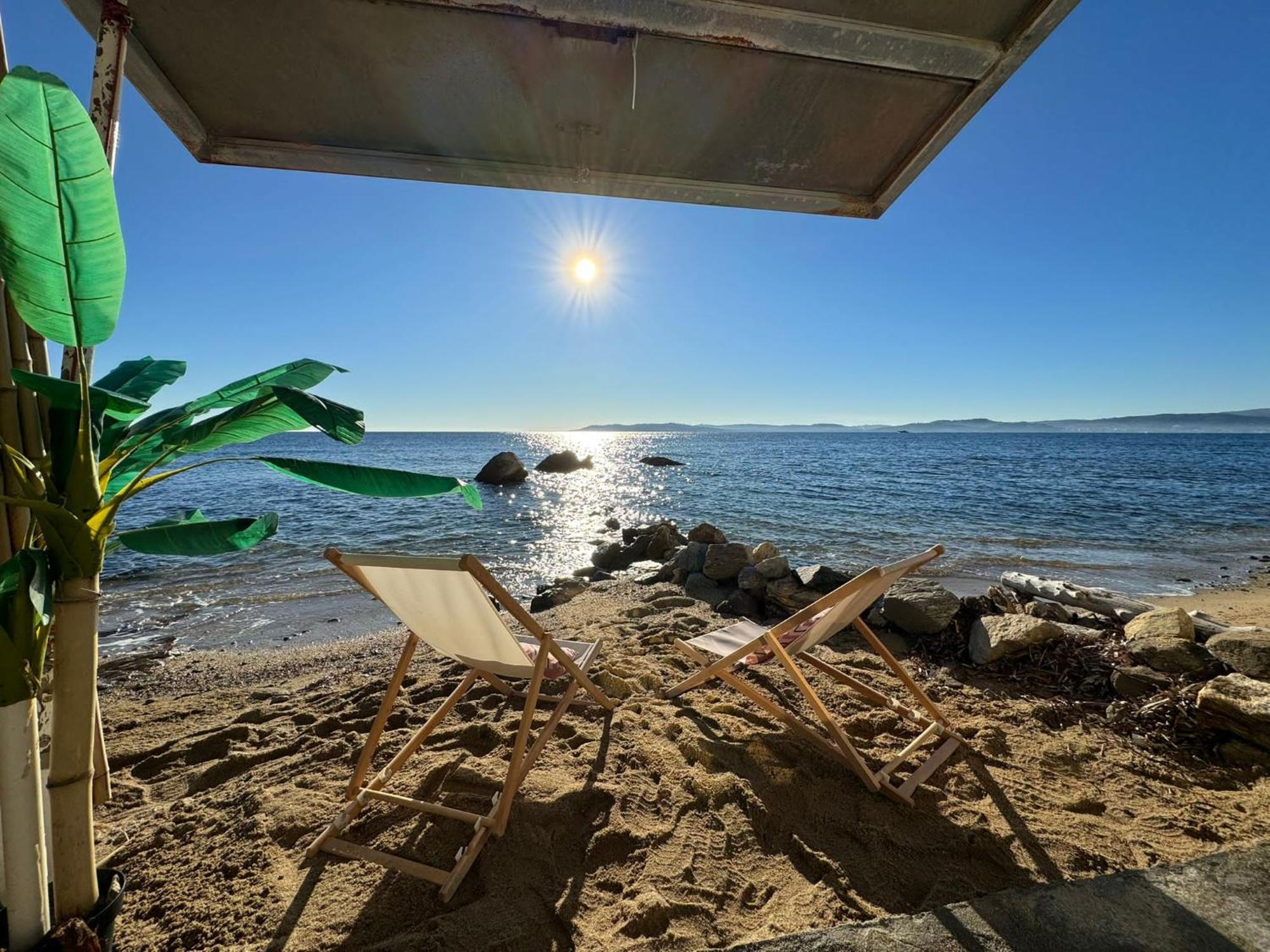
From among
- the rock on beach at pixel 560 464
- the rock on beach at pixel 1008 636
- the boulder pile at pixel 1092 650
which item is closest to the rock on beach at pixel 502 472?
the rock on beach at pixel 560 464

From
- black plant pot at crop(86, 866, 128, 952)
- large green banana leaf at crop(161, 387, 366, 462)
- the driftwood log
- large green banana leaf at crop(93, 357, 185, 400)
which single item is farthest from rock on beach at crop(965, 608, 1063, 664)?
large green banana leaf at crop(93, 357, 185, 400)

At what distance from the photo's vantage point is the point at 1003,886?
5.44 feet

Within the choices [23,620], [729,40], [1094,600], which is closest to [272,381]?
[23,620]

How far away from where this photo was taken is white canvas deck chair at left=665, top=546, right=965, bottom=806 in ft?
7.00

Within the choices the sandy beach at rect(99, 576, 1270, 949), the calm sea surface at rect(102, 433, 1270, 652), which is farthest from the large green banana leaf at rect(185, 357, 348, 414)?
the calm sea surface at rect(102, 433, 1270, 652)

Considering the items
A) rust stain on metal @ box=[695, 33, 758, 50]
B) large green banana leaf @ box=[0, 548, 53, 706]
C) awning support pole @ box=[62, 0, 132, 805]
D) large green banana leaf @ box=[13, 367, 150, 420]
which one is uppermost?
rust stain on metal @ box=[695, 33, 758, 50]

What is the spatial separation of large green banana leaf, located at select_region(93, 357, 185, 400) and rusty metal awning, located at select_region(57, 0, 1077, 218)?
963mm

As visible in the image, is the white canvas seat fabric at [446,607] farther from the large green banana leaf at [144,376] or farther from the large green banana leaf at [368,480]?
the large green banana leaf at [144,376]

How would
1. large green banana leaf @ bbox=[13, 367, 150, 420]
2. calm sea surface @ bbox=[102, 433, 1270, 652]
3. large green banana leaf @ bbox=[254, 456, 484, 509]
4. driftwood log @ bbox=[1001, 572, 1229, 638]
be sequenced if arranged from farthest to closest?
calm sea surface @ bbox=[102, 433, 1270, 652] < driftwood log @ bbox=[1001, 572, 1229, 638] < large green banana leaf @ bbox=[254, 456, 484, 509] < large green banana leaf @ bbox=[13, 367, 150, 420]

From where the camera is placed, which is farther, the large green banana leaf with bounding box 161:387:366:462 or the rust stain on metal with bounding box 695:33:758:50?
the rust stain on metal with bounding box 695:33:758:50

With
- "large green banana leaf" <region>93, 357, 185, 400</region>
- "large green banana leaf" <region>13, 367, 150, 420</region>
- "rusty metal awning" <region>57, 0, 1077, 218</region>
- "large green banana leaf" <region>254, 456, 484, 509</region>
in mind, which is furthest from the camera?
"rusty metal awning" <region>57, 0, 1077, 218</region>

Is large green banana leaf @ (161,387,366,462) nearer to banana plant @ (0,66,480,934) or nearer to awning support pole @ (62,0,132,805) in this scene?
banana plant @ (0,66,480,934)

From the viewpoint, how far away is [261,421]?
4.48 feet

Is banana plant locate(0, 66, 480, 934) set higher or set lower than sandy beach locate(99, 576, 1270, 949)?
higher
